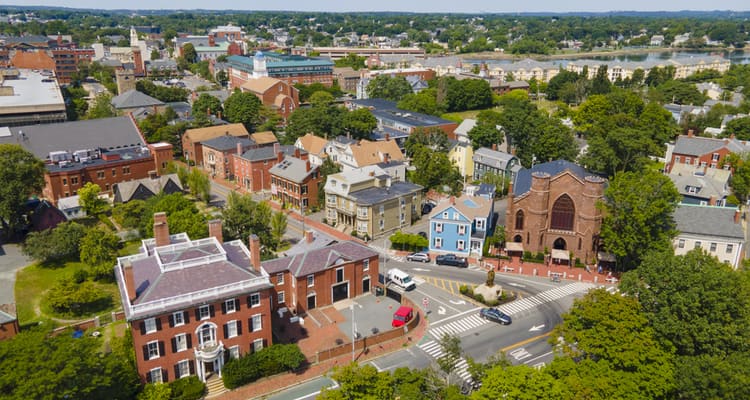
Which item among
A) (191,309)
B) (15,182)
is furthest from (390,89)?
(191,309)

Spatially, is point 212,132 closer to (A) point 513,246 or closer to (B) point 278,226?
(B) point 278,226

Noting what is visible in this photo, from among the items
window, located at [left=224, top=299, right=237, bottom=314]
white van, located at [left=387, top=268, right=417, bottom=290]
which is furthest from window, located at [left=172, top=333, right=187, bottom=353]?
white van, located at [left=387, top=268, right=417, bottom=290]

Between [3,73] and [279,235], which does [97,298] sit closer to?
[279,235]

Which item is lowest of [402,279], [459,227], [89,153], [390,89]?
[402,279]

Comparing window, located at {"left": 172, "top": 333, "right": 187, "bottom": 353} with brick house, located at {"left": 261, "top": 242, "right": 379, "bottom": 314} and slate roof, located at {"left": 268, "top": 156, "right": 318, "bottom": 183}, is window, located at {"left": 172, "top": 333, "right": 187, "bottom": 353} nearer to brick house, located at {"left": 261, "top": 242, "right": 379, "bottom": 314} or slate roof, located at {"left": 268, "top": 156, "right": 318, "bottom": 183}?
brick house, located at {"left": 261, "top": 242, "right": 379, "bottom": 314}

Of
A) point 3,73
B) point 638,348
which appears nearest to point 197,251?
point 638,348
